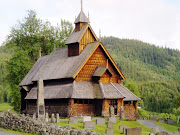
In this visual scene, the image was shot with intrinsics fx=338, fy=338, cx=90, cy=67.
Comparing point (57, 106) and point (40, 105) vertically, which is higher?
point (40, 105)

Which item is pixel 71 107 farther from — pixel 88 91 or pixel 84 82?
pixel 84 82

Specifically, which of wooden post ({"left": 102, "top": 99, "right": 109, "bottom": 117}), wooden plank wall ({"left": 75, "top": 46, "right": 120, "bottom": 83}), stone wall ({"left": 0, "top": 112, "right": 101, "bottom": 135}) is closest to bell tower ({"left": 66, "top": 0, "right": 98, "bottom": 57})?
wooden plank wall ({"left": 75, "top": 46, "right": 120, "bottom": 83})

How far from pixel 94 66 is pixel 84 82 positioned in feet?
9.63

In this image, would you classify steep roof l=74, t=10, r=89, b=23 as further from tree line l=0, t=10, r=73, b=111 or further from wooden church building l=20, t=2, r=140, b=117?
tree line l=0, t=10, r=73, b=111

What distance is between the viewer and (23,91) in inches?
2413

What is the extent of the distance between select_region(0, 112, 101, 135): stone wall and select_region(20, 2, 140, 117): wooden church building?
14142mm

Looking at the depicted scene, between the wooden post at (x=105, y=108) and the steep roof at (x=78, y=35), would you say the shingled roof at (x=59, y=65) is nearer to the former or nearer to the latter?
the steep roof at (x=78, y=35)

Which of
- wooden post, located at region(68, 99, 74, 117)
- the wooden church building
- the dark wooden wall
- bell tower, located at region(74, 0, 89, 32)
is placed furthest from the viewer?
bell tower, located at region(74, 0, 89, 32)

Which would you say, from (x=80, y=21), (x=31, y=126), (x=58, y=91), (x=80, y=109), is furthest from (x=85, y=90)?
(x=31, y=126)

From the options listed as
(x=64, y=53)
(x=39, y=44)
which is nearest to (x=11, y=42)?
(x=39, y=44)

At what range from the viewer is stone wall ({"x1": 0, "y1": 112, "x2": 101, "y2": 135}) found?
25.9m

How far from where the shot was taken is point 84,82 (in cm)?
4681

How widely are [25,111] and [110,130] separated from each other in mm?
32668

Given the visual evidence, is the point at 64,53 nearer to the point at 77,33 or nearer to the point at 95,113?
the point at 77,33
